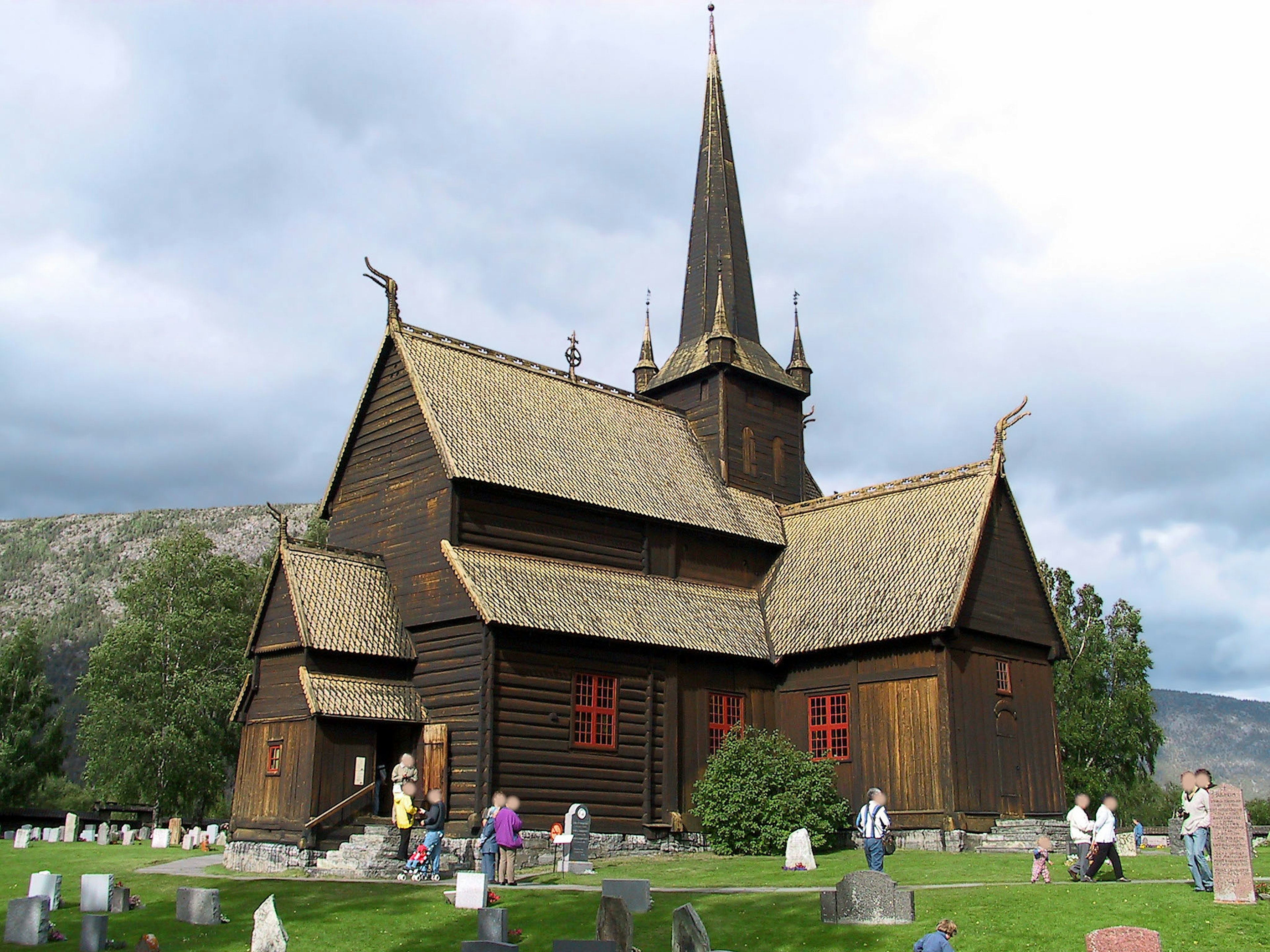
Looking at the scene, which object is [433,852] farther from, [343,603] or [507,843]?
[343,603]

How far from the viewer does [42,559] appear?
557 feet

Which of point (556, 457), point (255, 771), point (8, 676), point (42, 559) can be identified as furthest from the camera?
point (42, 559)

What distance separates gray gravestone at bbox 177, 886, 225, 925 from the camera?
18172mm

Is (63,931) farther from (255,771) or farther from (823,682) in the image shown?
(823,682)

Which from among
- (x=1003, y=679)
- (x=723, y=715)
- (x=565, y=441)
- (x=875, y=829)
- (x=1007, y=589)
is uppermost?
(x=565, y=441)

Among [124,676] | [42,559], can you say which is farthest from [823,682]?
[42,559]

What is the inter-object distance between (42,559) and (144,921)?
16930 cm

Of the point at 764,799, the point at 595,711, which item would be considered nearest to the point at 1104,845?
the point at 764,799

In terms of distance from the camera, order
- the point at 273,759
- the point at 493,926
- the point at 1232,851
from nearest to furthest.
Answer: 1. the point at 493,926
2. the point at 1232,851
3. the point at 273,759

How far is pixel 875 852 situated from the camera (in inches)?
834

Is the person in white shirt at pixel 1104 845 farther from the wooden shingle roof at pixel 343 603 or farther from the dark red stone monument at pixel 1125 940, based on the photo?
the wooden shingle roof at pixel 343 603

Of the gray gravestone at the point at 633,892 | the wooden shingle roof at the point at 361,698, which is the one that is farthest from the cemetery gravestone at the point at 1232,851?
the wooden shingle roof at the point at 361,698

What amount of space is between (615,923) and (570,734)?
576 inches

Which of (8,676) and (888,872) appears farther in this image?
(8,676)
